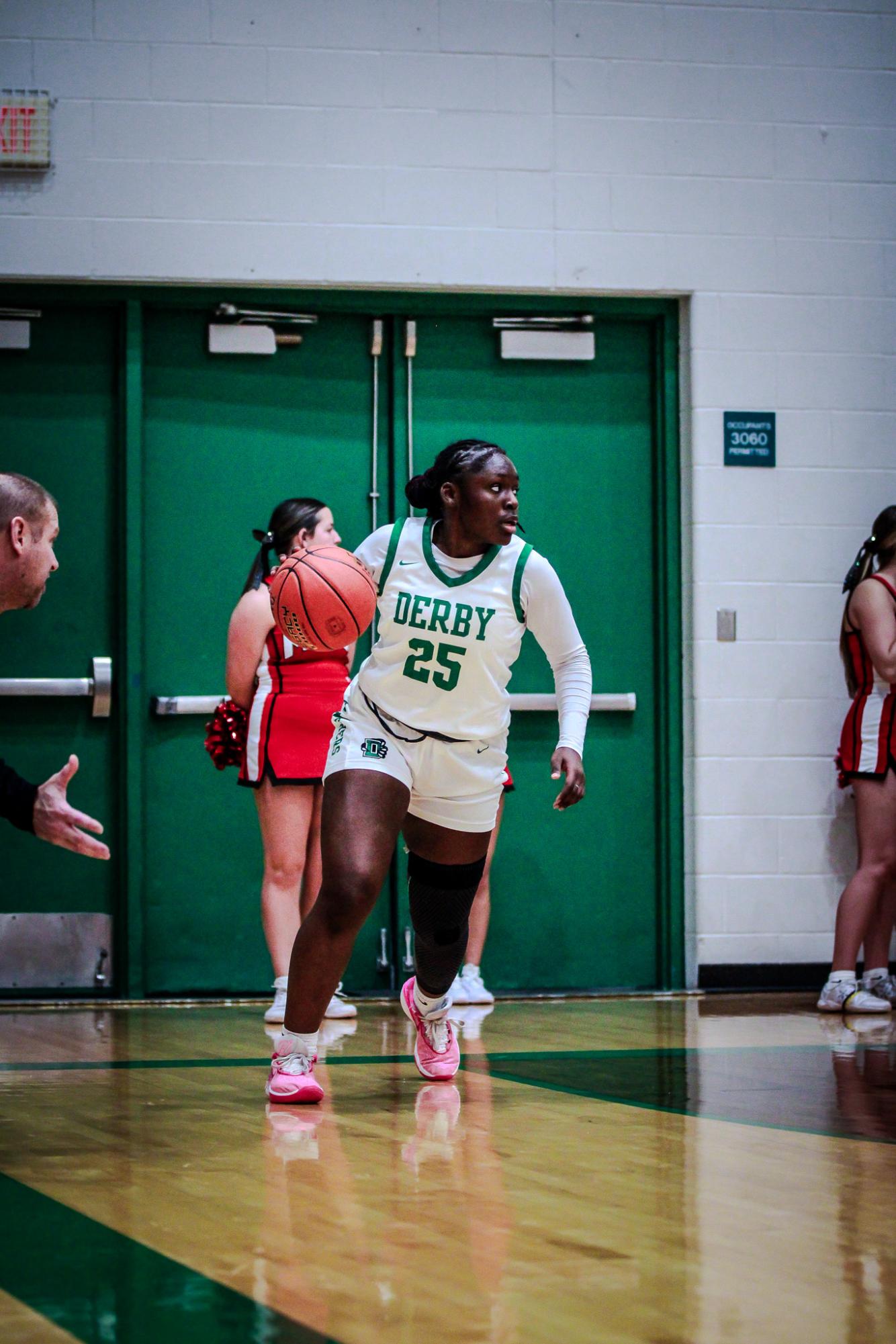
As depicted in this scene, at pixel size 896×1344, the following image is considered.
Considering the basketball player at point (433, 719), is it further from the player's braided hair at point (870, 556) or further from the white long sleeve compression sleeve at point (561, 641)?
the player's braided hair at point (870, 556)

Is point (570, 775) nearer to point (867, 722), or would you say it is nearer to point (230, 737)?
point (230, 737)

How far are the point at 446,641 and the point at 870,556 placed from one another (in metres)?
3.01

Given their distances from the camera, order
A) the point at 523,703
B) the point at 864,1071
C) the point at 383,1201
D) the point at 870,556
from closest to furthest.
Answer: the point at 383,1201
the point at 864,1071
the point at 870,556
the point at 523,703

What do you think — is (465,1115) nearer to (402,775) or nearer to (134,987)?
(402,775)

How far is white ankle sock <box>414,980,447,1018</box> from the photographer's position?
13.5 ft

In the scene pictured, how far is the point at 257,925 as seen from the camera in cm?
662

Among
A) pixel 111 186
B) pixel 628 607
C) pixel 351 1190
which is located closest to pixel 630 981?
pixel 628 607

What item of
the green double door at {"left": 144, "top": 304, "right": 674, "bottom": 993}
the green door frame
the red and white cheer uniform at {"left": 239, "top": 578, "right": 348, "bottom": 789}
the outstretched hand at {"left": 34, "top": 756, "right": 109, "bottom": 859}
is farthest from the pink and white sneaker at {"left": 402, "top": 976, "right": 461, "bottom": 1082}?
the green door frame

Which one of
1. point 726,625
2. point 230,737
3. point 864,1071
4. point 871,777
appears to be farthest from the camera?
point 726,625

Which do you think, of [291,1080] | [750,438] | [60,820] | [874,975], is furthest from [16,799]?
[750,438]

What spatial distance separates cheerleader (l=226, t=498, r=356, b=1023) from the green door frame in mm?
1179

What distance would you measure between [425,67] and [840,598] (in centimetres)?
281

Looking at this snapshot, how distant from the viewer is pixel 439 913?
13.1 feet

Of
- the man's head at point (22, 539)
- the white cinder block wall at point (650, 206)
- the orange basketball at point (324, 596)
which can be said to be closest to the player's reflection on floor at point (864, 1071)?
the white cinder block wall at point (650, 206)
